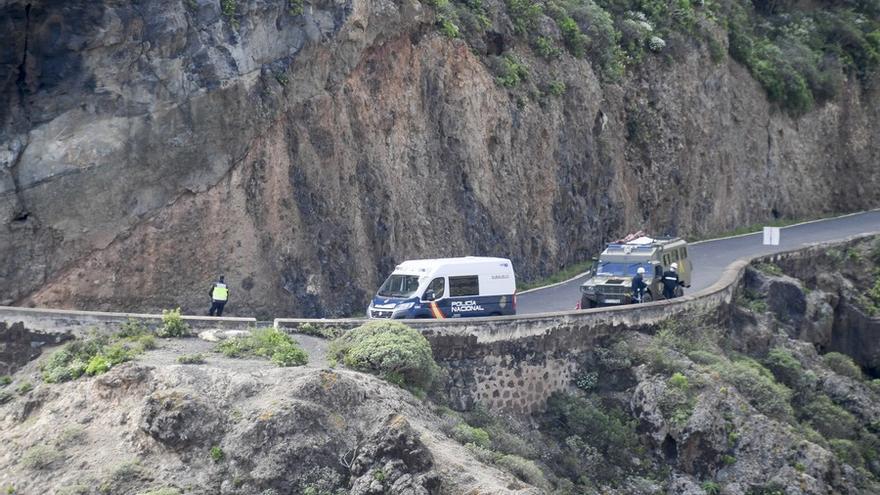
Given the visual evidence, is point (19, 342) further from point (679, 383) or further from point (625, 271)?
point (625, 271)

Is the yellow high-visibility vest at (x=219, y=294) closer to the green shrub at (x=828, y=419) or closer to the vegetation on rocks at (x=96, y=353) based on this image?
the vegetation on rocks at (x=96, y=353)

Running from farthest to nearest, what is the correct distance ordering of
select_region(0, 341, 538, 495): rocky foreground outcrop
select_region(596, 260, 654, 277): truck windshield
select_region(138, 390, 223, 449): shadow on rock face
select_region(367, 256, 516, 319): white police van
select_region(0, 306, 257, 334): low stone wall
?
select_region(596, 260, 654, 277): truck windshield
select_region(367, 256, 516, 319): white police van
select_region(0, 306, 257, 334): low stone wall
select_region(138, 390, 223, 449): shadow on rock face
select_region(0, 341, 538, 495): rocky foreground outcrop

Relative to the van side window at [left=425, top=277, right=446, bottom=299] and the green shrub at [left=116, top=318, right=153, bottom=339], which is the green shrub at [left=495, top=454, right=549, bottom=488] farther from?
the green shrub at [left=116, top=318, right=153, bottom=339]

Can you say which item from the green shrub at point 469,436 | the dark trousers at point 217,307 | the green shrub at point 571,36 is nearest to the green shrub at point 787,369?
the green shrub at point 571,36

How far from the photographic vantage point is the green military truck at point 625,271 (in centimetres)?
3256

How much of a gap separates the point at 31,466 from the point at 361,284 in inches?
489

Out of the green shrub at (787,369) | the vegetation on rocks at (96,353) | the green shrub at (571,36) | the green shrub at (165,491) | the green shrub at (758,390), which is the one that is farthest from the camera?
the green shrub at (571,36)

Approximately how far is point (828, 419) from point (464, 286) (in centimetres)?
1047

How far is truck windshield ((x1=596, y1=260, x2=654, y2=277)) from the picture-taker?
3319 centimetres

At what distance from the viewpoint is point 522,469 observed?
902 inches

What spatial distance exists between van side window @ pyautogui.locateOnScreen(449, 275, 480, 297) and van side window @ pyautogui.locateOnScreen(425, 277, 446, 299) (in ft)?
0.61

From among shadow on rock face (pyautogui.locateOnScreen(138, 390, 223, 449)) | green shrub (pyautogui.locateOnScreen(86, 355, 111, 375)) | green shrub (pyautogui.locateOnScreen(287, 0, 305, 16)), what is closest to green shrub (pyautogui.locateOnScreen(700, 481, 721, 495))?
shadow on rock face (pyautogui.locateOnScreen(138, 390, 223, 449))

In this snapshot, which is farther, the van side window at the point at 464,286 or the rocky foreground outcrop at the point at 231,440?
the van side window at the point at 464,286


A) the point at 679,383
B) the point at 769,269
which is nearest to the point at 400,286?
the point at 679,383
